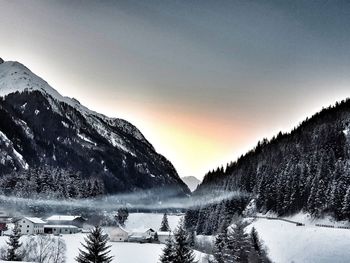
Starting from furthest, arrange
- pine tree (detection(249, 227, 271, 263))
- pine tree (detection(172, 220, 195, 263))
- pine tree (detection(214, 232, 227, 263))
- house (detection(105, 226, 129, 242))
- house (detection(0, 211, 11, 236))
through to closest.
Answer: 1. house (detection(105, 226, 129, 242))
2. house (detection(0, 211, 11, 236))
3. pine tree (detection(249, 227, 271, 263))
4. pine tree (detection(214, 232, 227, 263))
5. pine tree (detection(172, 220, 195, 263))

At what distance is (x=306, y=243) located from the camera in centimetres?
9919

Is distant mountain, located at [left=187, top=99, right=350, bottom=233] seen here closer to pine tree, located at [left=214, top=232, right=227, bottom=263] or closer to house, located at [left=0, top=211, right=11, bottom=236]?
pine tree, located at [left=214, top=232, right=227, bottom=263]

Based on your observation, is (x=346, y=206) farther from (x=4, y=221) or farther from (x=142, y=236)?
(x=4, y=221)

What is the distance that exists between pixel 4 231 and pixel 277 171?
280 feet

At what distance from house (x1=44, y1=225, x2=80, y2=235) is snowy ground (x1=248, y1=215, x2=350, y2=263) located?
56.6m

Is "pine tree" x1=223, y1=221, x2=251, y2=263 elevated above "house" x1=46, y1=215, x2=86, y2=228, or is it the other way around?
"house" x1=46, y1=215, x2=86, y2=228

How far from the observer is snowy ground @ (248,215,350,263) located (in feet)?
291

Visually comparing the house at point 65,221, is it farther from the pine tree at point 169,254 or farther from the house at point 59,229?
the pine tree at point 169,254

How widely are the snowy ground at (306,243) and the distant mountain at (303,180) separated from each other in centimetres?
920

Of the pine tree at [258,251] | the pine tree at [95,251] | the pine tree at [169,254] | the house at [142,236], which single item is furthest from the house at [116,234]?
the pine tree at [95,251]

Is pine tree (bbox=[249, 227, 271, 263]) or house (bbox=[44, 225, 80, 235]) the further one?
house (bbox=[44, 225, 80, 235])

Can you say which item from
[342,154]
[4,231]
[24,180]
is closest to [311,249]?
[342,154]

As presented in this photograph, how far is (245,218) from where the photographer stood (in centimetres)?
15100

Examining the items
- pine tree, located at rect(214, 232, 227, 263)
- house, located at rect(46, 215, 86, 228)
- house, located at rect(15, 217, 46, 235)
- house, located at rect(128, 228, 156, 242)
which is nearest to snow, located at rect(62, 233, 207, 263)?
→ pine tree, located at rect(214, 232, 227, 263)
